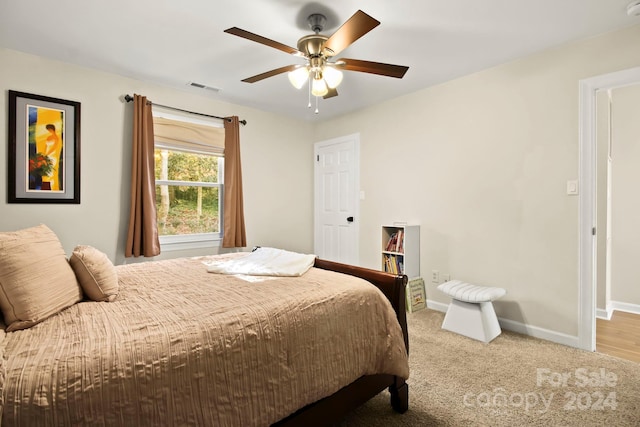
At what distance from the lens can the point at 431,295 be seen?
3.54 metres

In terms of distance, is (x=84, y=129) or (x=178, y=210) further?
(x=178, y=210)

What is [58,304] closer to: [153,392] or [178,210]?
[153,392]

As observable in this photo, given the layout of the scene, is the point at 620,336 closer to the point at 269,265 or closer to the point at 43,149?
the point at 269,265

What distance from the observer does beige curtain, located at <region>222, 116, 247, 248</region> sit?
3898mm

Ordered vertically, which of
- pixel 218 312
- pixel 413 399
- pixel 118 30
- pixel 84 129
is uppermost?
pixel 118 30

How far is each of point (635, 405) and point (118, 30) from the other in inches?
161

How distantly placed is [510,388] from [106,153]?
12.5 ft

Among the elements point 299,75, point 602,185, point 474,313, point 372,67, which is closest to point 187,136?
point 299,75

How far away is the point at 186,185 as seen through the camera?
3.78 metres

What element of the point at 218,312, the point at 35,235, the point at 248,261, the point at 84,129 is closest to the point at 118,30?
the point at 84,129

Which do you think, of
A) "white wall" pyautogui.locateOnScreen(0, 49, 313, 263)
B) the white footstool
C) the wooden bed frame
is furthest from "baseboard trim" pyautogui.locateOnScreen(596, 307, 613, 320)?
"white wall" pyautogui.locateOnScreen(0, 49, 313, 263)

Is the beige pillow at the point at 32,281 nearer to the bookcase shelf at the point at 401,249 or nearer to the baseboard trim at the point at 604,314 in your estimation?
the bookcase shelf at the point at 401,249

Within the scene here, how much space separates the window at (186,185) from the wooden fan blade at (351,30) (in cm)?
215

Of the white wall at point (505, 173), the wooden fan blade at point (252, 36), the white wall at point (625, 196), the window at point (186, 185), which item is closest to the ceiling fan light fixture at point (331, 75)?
the wooden fan blade at point (252, 36)
